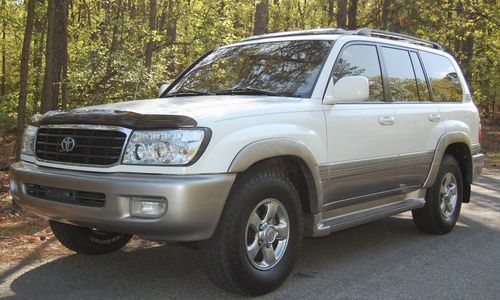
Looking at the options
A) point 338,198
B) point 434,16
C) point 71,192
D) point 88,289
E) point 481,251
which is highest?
point 434,16

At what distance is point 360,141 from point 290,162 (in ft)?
2.79

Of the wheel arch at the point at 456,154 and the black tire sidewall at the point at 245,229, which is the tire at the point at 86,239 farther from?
the wheel arch at the point at 456,154

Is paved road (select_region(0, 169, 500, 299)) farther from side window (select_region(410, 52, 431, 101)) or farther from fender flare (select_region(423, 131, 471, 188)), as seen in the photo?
side window (select_region(410, 52, 431, 101))

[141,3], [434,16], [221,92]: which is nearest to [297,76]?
[221,92]

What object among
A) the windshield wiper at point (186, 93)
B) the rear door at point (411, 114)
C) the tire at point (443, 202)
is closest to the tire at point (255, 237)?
the windshield wiper at point (186, 93)

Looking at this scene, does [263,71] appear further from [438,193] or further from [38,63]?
[38,63]

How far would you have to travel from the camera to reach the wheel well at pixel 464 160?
635cm

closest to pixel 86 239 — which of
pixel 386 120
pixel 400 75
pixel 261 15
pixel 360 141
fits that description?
pixel 360 141

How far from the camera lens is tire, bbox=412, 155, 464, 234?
5.86m

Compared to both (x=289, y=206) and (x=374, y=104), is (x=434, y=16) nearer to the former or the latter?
(x=374, y=104)

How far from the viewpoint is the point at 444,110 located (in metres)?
5.98

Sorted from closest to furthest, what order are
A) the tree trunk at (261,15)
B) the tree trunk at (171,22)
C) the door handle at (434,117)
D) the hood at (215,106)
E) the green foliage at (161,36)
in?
1. the hood at (215,106)
2. the door handle at (434,117)
3. the green foliage at (161,36)
4. the tree trunk at (261,15)
5. the tree trunk at (171,22)

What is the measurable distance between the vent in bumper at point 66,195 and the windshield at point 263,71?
1644 mm

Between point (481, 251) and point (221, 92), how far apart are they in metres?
3.08
